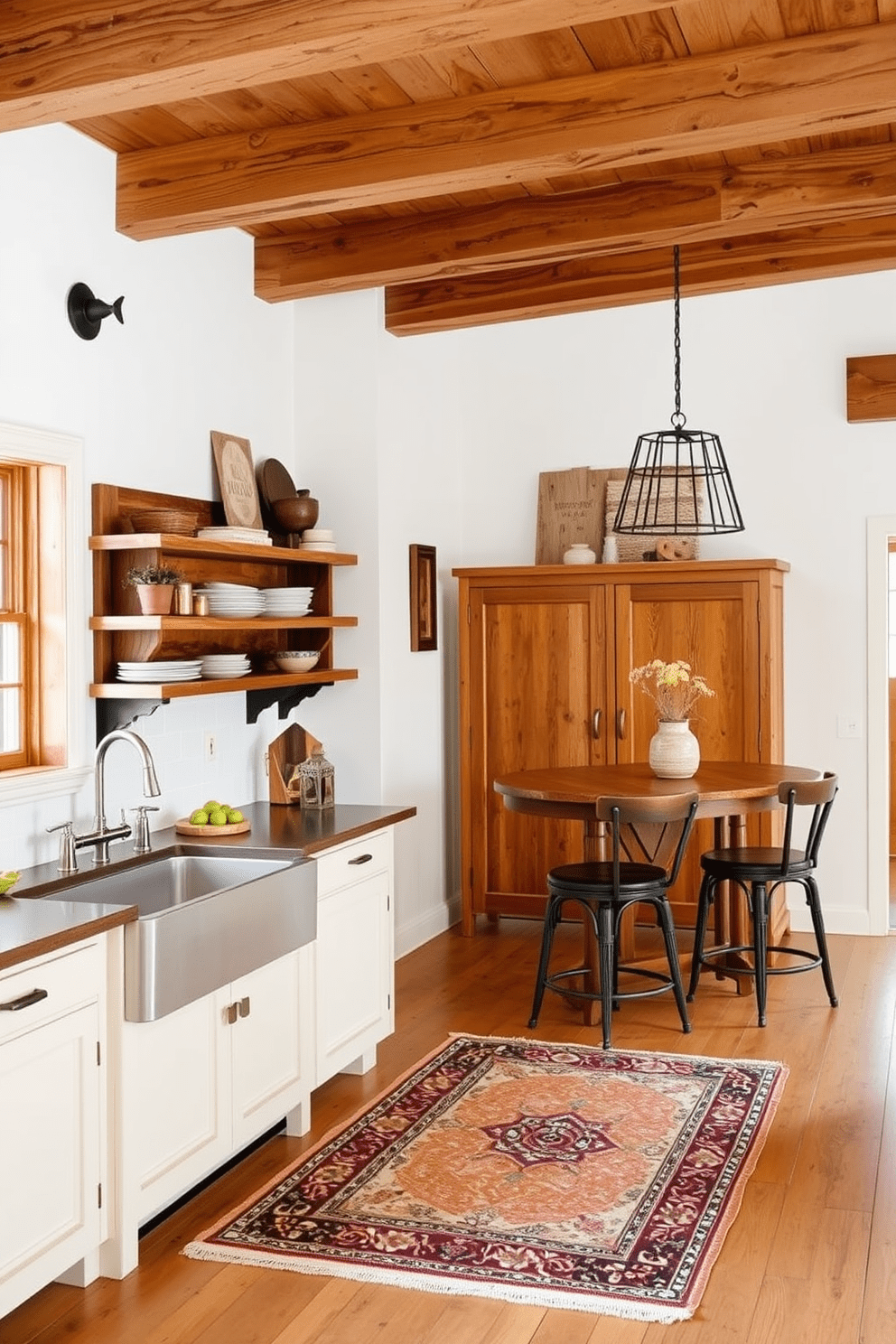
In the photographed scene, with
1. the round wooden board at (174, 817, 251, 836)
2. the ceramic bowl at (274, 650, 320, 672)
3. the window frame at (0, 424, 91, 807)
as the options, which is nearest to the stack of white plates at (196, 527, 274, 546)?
the ceramic bowl at (274, 650, 320, 672)

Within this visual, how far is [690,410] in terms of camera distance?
→ 6371mm

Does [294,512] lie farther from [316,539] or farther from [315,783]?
[315,783]

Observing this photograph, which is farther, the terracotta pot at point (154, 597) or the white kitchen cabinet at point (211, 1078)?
the terracotta pot at point (154, 597)

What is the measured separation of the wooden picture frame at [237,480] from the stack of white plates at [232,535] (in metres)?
0.17

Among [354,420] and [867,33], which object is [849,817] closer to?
[354,420]

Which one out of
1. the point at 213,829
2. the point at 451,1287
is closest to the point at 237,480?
the point at 213,829

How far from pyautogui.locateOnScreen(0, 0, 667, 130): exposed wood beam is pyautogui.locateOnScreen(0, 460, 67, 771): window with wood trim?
1.07 metres

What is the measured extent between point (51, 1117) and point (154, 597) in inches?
65.2

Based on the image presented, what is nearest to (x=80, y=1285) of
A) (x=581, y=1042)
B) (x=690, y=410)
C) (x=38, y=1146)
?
(x=38, y=1146)

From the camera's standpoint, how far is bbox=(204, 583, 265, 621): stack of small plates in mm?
4289

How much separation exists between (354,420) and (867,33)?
2683mm

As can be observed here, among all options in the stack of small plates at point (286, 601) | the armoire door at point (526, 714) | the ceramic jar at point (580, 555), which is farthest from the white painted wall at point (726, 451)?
the stack of small plates at point (286, 601)

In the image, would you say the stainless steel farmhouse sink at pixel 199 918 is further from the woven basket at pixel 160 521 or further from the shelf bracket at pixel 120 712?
the woven basket at pixel 160 521

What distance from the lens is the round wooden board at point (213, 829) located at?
415cm
